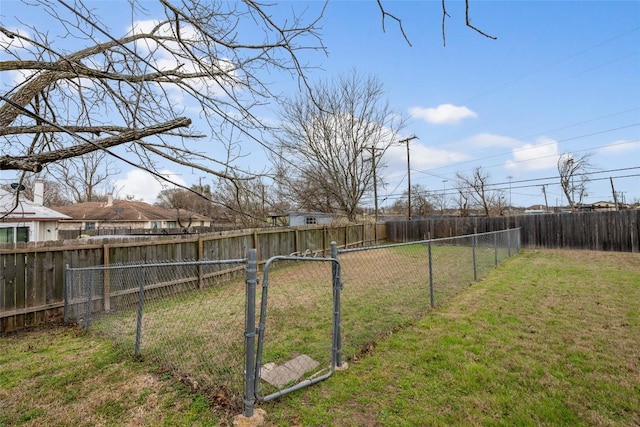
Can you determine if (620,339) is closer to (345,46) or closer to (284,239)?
(345,46)

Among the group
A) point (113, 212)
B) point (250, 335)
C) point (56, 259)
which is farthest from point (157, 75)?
point (113, 212)

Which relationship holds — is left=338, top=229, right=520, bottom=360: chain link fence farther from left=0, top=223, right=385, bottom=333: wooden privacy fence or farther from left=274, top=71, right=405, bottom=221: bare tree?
left=274, top=71, right=405, bottom=221: bare tree

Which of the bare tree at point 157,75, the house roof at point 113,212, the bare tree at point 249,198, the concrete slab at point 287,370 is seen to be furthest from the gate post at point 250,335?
the house roof at point 113,212

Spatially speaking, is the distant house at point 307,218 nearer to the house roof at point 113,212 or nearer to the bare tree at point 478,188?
the house roof at point 113,212

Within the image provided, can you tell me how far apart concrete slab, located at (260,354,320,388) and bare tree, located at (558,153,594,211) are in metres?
33.2

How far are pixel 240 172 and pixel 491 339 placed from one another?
11.7ft

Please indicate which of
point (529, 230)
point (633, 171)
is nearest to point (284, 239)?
point (529, 230)

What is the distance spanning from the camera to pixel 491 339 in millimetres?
3822

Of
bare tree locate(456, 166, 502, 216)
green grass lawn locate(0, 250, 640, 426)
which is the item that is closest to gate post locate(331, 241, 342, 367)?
green grass lawn locate(0, 250, 640, 426)

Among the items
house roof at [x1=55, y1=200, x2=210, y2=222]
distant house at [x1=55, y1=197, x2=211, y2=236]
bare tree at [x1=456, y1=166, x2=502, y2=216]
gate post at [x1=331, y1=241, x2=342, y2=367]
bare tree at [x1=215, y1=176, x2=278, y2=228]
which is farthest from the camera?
bare tree at [x1=456, y1=166, x2=502, y2=216]

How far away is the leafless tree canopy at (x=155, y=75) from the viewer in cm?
245

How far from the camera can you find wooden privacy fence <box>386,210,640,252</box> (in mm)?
12578

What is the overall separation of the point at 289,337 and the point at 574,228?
15.4 m

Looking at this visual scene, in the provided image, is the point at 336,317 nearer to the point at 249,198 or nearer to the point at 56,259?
the point at 249,198
